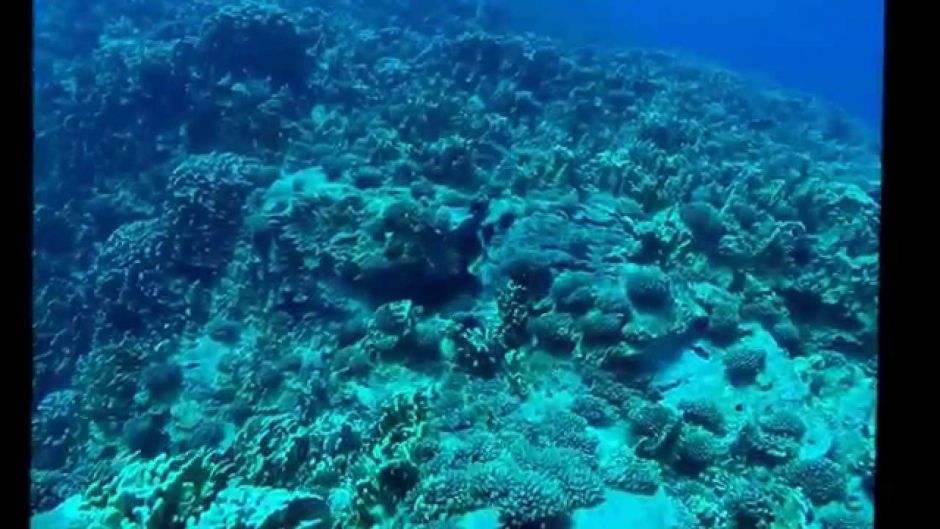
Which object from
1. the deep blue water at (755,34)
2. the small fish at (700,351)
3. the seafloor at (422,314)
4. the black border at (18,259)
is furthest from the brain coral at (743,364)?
the deep blue water at (755,34)

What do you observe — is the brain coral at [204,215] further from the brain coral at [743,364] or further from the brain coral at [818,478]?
the brain coral at [818,478]

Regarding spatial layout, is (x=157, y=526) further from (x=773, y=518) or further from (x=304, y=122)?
(x=304, y=122)

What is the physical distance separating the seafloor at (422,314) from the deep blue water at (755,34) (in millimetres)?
18318

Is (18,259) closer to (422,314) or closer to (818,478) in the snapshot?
(818,478)

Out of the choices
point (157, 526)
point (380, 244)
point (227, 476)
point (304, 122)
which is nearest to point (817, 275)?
point (380, 244)

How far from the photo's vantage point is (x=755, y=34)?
67688mm

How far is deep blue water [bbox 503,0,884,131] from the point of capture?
3412 centimetres

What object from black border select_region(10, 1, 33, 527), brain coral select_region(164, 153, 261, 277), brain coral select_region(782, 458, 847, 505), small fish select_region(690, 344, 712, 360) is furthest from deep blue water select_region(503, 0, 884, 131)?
black border select_region(10, 1, 33, 527)

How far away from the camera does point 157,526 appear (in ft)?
17.4

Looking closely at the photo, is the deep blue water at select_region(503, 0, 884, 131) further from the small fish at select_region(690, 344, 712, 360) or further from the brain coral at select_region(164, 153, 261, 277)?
the small fish at select_region(690, 344, 712, 360)

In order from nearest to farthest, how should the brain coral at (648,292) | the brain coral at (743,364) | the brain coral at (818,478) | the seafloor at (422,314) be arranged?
the seafloor at (422,314), the brain coral at (818,478), the brain coral at (743,364), the brain coral at (648,292)

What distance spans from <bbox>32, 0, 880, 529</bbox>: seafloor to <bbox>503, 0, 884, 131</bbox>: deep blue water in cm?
1832

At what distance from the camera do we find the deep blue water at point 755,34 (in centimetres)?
3412

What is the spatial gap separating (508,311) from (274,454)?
2.80 metres
